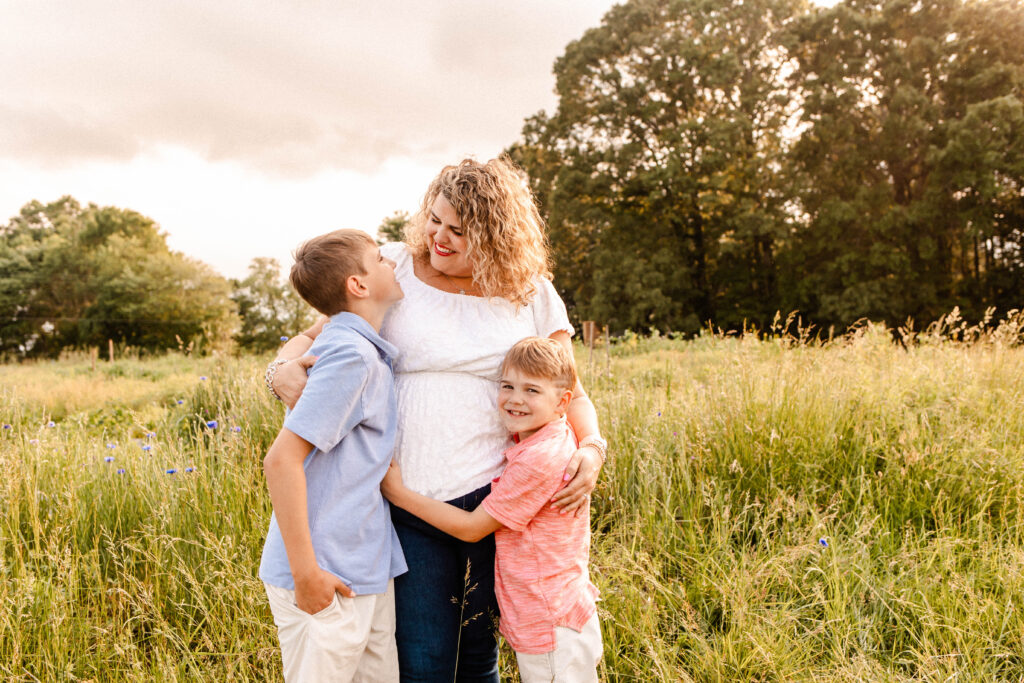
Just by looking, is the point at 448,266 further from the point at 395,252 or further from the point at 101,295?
the point at 101,295

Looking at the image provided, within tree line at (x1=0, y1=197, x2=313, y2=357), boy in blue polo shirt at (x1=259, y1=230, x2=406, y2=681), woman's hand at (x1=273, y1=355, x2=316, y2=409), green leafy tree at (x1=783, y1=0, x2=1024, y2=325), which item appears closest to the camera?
boy in blue polo shirt at (x1=259, y1=230, x2=406, y2=681)

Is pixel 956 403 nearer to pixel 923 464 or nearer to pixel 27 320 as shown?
Answer: pixel 923 464

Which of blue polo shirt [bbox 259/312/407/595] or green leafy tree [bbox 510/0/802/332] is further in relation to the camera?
green leafy tree [bbox 510/0/802/332]

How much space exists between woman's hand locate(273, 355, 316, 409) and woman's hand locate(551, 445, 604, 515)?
0.74m

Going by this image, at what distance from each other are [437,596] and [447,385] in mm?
588

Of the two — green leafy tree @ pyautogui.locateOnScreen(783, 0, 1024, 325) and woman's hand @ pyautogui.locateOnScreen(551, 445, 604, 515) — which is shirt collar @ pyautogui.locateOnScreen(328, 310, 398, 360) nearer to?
woman's hand @ pyautogui.locateOnScreen(551, 445, 604, 515)

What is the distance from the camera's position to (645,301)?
2033 centimetres

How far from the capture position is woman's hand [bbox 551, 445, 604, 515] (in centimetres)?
171

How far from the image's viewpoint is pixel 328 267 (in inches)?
66.4

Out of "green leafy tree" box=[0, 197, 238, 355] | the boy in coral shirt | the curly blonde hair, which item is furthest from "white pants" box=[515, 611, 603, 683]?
"green leafy tree" box=[0, 197, 238, 355]

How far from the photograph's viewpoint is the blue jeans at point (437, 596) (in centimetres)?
173

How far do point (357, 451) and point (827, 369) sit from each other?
388 centimetres

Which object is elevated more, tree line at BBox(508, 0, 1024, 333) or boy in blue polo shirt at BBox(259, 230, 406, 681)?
tree line at BBox(508, 0, 1024, 333)

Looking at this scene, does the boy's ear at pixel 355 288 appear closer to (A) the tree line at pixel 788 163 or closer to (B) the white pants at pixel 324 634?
(B) the white pants at pixel 324 634
